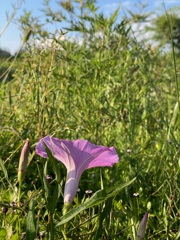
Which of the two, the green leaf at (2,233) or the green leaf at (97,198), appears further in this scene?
the green leaf at (2,233)

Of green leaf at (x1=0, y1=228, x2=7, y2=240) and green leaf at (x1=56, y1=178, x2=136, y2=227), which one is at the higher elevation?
green leaf at (x1=56, y1=178, x2=136, y2=227)

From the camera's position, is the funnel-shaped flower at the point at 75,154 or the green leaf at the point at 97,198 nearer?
the green leaf at the point at 97,198

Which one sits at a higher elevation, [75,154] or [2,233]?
[75,154]

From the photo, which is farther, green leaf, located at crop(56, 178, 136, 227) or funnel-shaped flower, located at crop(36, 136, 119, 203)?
funnel-shaped flower, located at crop(36, 136, 119, 203)

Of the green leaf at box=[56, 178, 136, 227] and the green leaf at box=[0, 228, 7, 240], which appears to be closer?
the green leaf at box=[56, 178, 136, 227]

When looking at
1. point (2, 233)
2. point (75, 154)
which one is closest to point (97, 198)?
point (75, 154)

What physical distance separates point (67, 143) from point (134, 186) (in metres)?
0.68

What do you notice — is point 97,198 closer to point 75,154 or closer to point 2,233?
point 75,154

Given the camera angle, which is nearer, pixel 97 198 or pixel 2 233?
pixel 97 198

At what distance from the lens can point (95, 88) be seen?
1.67 meters

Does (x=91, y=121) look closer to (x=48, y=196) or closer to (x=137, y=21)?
(x=137, y=21)

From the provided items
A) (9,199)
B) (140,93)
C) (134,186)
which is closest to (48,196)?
(9,199)

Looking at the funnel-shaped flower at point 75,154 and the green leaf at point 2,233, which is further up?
the funnel-shaped flower at point 75,154

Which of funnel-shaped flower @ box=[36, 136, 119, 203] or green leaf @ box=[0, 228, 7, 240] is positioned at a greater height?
funnel-shaped flower @ box=[36, 136, 119, 203]
